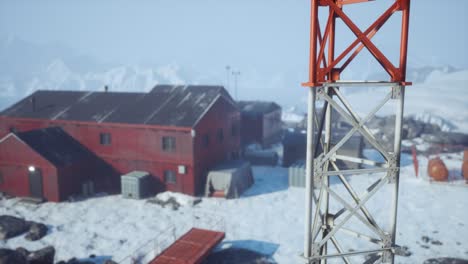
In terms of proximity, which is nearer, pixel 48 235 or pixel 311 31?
pixel 311 31

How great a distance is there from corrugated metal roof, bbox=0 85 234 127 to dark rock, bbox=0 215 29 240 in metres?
11.0

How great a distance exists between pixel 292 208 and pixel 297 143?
41.4 feet

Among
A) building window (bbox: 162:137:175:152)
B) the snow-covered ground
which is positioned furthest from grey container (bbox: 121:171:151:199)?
building window (bbox: 162:137:175:152)

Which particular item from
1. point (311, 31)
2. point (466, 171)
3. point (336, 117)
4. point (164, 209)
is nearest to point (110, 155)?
point (164, 209)

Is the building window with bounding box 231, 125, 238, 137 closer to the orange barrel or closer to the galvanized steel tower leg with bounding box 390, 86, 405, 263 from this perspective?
the orange barrel

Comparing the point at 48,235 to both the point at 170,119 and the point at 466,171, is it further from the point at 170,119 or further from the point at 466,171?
the point at 466,171

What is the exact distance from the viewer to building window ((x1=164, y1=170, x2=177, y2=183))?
99.4 feet

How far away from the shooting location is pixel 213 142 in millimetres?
32469

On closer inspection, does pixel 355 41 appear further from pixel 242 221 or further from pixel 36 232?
pixel 36 232

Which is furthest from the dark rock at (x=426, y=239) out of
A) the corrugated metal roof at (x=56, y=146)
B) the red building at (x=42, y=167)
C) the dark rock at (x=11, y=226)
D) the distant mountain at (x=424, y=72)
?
the distant mountain at (x=424, y=72)

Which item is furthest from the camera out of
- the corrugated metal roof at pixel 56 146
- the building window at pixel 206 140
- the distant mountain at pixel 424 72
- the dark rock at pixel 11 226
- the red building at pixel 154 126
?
the distant mountain at pixel 424 72

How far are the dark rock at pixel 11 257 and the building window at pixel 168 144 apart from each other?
14.1 metres

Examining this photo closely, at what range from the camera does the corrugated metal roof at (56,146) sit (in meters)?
29.2

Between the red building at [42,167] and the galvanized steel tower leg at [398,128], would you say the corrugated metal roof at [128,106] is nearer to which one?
the red building at [42,167]
